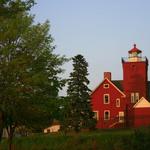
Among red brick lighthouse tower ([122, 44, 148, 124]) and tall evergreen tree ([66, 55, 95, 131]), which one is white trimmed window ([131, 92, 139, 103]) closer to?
red brick lighthouse tower ([122, 44, 148, 124])

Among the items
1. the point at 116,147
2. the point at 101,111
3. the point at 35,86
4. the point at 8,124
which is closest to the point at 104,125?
the point at 101,111

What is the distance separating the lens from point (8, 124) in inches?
1347

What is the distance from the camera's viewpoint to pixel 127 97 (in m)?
76.4

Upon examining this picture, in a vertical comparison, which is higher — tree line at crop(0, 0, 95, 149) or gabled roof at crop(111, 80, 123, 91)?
gabled roof at crop(111, 80, 123, 91)

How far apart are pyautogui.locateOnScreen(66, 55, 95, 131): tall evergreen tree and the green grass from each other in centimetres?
1691

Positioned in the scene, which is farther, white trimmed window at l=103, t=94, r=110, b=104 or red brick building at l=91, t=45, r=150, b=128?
white trimmed window at l=103, t=94, r=110, b=104

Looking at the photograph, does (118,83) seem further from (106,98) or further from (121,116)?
(121,116)

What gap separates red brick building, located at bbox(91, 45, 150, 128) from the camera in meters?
73.8

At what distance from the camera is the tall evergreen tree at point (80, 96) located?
6400cm

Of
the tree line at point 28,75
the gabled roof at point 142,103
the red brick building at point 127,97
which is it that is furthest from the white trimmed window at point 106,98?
the tree line at point 28,75

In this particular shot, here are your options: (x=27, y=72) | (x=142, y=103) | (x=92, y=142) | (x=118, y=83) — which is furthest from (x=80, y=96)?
(x=27, y=72)

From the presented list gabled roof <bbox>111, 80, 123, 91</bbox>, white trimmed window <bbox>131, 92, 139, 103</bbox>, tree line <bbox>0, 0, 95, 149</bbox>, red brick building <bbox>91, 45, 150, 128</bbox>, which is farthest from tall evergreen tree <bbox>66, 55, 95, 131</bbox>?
tree line <bbox>0, 0, 95, 149</bbox>

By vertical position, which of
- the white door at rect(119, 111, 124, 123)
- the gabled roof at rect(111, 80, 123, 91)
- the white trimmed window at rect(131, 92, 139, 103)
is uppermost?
the gabled roof at rect(111, 80, 123, 91)

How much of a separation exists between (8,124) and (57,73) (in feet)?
17.0
